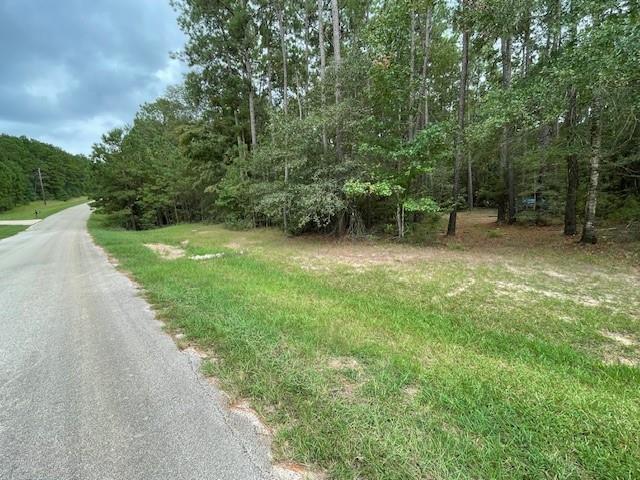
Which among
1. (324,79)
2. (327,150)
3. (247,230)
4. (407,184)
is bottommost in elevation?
(247,230)

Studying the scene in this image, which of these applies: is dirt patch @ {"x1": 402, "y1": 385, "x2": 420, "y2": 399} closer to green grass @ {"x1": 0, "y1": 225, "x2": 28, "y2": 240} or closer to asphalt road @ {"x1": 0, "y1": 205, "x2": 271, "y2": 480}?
asphalt road @ {"x1": 0, "y1": 205, "x2": 271, "y2": 480}

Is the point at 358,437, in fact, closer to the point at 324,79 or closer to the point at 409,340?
the point at 409,340

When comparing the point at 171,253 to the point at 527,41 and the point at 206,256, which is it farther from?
the point at 527,41

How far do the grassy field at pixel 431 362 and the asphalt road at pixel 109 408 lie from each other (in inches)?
9.0

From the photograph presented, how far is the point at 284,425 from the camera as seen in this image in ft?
6.09

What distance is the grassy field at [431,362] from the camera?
1.59m

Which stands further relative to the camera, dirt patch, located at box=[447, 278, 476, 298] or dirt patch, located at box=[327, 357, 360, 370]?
dirt patch, located at box=[447, 278, 476, 298]

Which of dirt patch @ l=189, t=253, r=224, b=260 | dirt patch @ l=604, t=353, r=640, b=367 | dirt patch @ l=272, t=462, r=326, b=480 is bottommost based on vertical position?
dirt patch @ l=604, t=353, r=640, b=367

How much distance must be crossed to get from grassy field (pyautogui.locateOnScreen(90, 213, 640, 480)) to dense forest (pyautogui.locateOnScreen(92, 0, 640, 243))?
3712 mm

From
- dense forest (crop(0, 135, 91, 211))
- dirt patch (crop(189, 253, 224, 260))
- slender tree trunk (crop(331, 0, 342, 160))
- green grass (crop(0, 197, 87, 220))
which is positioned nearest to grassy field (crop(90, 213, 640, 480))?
dirt patch (crop(189, 253, 224, 260))

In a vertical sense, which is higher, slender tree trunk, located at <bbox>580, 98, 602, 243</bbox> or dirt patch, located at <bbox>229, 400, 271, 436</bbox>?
slender tree trunk, located at <bbox>580, 98, 602, 243</bbox>

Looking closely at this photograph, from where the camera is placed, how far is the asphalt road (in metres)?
1.60

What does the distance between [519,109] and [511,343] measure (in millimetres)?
5862

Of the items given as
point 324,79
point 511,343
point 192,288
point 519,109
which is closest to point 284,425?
point 511,343
